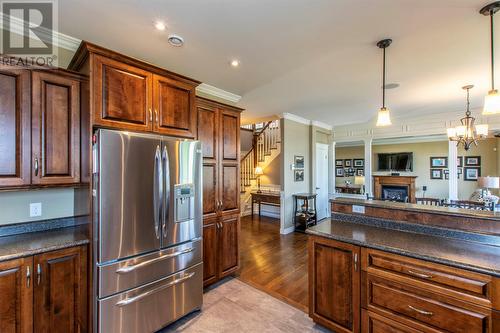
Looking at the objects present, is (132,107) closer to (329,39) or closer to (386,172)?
(329,39)

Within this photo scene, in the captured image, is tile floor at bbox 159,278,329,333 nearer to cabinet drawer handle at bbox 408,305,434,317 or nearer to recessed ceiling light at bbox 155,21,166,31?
cabinet drawer handle at bbox 408,305,434,317

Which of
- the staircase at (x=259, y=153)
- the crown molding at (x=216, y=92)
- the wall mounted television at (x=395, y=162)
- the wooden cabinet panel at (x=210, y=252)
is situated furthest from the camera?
the wall mounted television at (x=395, y=162)

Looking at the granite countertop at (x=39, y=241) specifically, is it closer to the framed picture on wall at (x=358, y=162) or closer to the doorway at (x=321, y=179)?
the doorway at (x=321, y=179)

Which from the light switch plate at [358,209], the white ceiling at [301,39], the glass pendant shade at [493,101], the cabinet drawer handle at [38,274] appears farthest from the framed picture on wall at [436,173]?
the cabinet drawer handle at [38,274]

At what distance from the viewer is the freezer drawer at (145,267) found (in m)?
1.75

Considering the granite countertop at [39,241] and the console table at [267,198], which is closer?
the granite countertop at [39,241]

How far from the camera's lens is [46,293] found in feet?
5.43

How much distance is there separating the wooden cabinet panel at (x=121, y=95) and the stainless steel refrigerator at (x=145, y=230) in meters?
0.17

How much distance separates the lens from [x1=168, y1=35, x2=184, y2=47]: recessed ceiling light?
2.14 m

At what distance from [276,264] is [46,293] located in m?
2.78

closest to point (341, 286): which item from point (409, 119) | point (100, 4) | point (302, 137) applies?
point (100, 4)

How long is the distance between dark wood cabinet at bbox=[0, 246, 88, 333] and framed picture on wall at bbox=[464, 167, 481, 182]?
423 inches

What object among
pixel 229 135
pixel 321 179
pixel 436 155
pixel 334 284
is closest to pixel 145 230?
pixel 229 135

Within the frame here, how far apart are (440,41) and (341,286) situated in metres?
2.61
